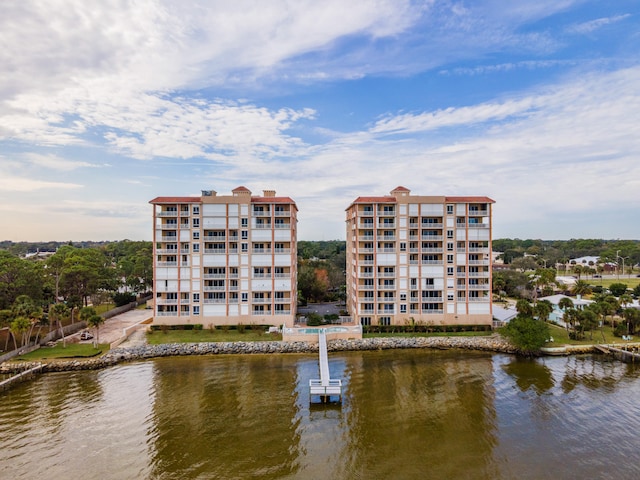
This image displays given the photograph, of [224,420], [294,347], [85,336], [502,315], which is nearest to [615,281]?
[502,315]

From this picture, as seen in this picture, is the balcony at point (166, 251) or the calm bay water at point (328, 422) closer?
the calm bay water at point (328, 422)

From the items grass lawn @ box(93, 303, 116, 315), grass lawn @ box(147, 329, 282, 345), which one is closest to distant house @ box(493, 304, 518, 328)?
grass lawn @ box(147, 329, 282, 345)

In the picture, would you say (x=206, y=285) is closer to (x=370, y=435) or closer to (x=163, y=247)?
(x=163, y=247)

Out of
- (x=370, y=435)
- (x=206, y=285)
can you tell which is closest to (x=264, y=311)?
(x=206, y=285)

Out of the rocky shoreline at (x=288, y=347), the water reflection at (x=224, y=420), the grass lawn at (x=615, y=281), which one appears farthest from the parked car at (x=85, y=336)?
the grass lawn at (x=615, y=281)

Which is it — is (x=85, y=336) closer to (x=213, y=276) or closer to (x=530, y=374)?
(x=213, y=276)

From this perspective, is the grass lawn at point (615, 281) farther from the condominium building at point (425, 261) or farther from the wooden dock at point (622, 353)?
the condominium building at point (425, 261)

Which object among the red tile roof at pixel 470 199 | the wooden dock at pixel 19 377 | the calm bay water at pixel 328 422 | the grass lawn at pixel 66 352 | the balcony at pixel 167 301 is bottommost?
the calm bay water at pixel 328 422
